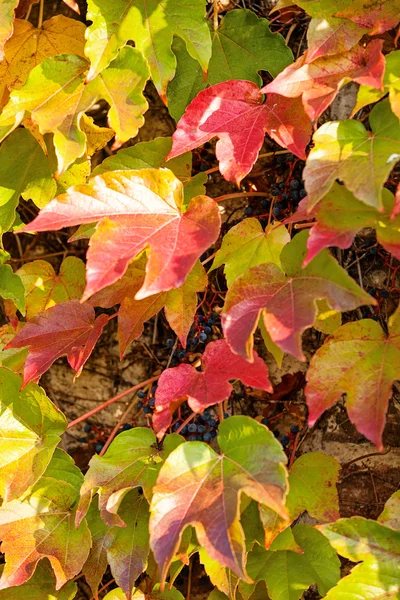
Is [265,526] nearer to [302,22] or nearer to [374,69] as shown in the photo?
[374,69]

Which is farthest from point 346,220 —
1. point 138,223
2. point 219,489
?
point 219,489

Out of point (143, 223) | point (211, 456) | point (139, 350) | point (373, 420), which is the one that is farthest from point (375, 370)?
point (139, 350)

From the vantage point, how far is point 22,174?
1507 mm

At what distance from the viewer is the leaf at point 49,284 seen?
163cm

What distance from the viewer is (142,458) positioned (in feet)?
4.17

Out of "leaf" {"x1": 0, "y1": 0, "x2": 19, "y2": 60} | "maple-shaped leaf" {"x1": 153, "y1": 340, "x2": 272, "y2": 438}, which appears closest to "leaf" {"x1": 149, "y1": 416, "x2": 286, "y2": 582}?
"maple-shaped leaf" {"x1": 153, "y1": 340, "x2": 272, "y2": 438}

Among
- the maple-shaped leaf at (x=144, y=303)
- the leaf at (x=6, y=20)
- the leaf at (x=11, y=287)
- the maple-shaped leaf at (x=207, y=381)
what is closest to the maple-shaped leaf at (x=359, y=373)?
the maple-shaped leaf at (x=207, y=381)

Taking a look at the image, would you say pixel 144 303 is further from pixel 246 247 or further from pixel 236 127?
pixel 236 127

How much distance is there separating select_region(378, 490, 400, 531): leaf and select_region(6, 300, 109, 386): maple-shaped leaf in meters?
0.64

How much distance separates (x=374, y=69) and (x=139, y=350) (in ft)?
3.27

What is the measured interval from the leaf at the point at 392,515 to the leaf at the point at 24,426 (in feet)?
2.19

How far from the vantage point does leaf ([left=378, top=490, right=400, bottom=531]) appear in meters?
1.08

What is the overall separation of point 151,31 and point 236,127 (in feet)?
0.85

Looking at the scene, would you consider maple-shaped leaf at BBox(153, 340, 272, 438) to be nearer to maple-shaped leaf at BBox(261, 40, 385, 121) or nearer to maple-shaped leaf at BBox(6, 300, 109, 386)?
maple-shaped leaf at BBox(6, 300, 109, 386)
